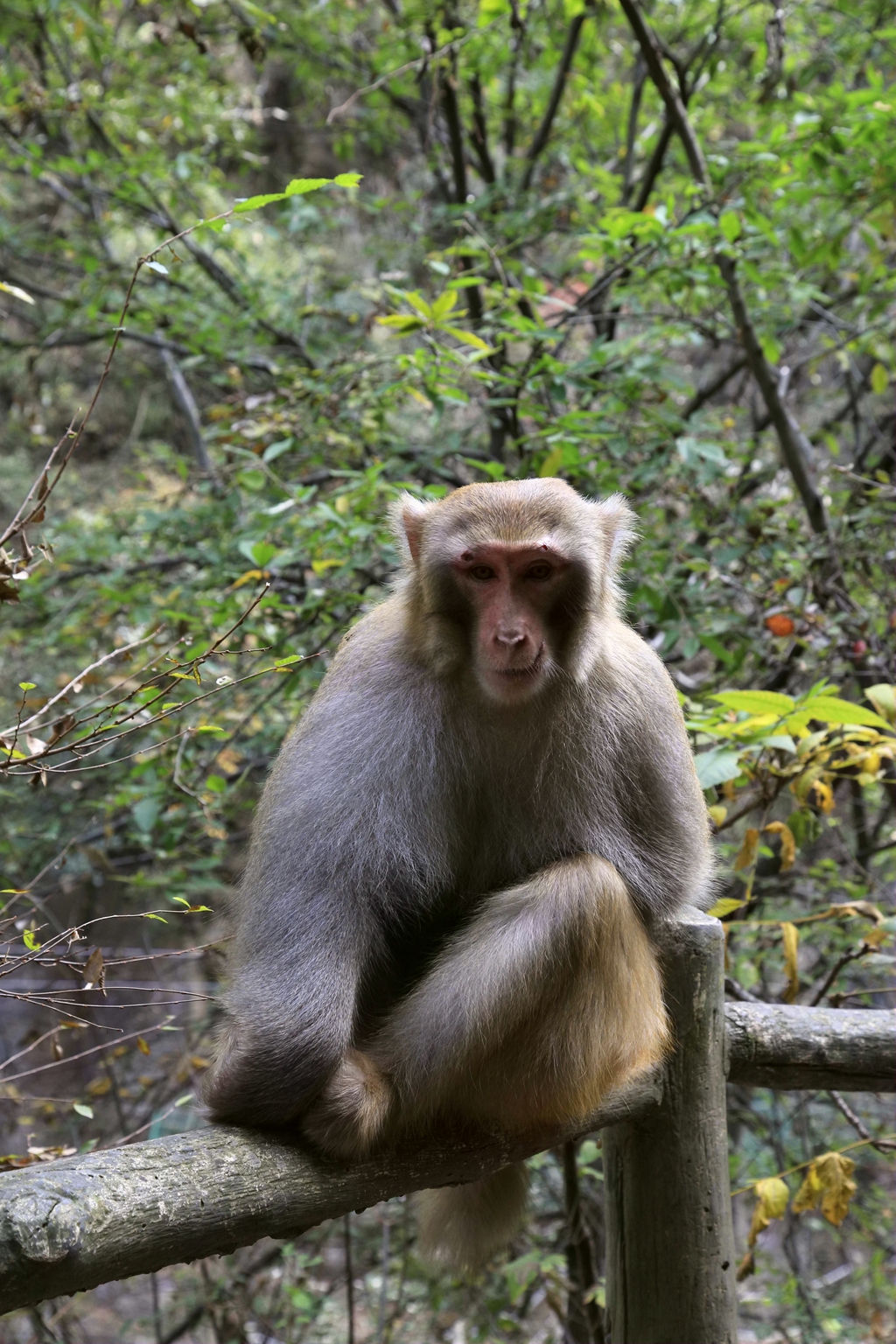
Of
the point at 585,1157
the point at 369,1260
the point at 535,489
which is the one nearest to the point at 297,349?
the point at 535,489

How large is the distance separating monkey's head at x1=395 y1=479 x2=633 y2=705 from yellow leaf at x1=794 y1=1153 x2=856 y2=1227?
1.66 meters

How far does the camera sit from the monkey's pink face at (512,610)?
2543 mm

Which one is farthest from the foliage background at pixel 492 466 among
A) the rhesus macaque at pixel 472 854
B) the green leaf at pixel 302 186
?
the green leaf at pixel 302 186

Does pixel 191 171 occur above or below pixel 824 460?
above

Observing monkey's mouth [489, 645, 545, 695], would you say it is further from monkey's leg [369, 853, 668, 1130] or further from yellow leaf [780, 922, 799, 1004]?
yellow leaf [780, 922, 799, 1004]

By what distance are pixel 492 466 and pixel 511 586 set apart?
1516mm

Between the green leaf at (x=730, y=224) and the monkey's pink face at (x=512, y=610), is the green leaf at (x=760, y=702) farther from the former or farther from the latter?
the green leaf at (x=730, y=224)

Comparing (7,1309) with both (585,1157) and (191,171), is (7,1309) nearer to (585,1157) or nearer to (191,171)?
(585,1157)

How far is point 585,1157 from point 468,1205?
1328 millimetres

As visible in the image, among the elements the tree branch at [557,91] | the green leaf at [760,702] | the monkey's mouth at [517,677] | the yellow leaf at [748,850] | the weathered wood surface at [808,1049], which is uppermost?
the tree branch at [557,91]

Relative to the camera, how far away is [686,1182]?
2965 mm

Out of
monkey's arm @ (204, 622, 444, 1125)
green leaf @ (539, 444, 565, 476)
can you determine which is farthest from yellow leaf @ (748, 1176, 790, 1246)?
green leaf @ (539, 444, 565, 476)

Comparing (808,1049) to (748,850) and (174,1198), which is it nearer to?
(748,850)

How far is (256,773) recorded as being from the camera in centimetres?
548
